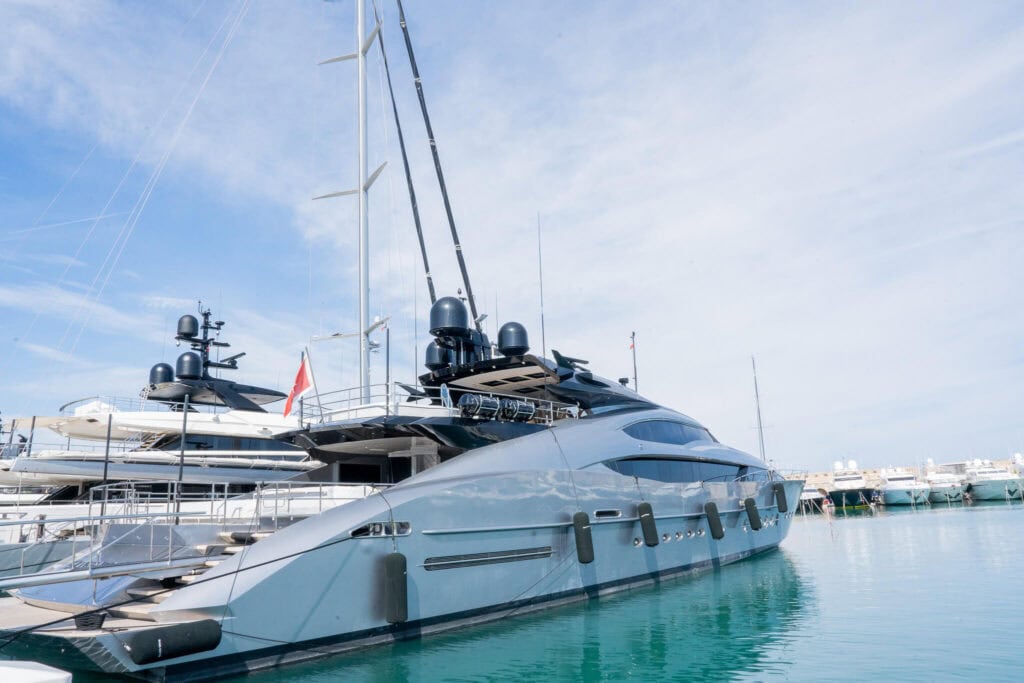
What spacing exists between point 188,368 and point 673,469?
18225 mm

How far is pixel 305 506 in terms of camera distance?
11.8 metres

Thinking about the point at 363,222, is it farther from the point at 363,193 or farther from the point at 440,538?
the point at 440,538

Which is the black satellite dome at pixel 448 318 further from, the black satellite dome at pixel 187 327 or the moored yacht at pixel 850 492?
the moored yacht at pixel 850 492

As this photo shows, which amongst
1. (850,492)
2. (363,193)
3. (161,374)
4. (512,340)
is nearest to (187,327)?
(161,374)

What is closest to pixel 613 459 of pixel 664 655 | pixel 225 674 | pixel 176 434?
pixel 664 655

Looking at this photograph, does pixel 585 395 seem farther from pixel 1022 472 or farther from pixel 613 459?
pixel 1022 472

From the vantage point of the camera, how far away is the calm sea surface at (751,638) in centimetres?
834

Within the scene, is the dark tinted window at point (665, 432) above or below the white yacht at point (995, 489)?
above

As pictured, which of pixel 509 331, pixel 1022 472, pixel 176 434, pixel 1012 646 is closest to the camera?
pixel 1012 646

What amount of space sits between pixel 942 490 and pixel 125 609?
71796mm

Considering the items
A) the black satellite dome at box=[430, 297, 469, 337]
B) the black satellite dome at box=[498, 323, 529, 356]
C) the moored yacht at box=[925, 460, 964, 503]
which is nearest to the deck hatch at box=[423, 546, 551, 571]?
the black satellite dome at box=[498, 323, 529, 356]

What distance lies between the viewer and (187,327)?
1053 inches

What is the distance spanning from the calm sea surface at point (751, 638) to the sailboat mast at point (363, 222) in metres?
5.40

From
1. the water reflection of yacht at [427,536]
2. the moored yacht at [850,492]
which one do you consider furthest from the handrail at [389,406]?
the moored yacht at [850,492]
